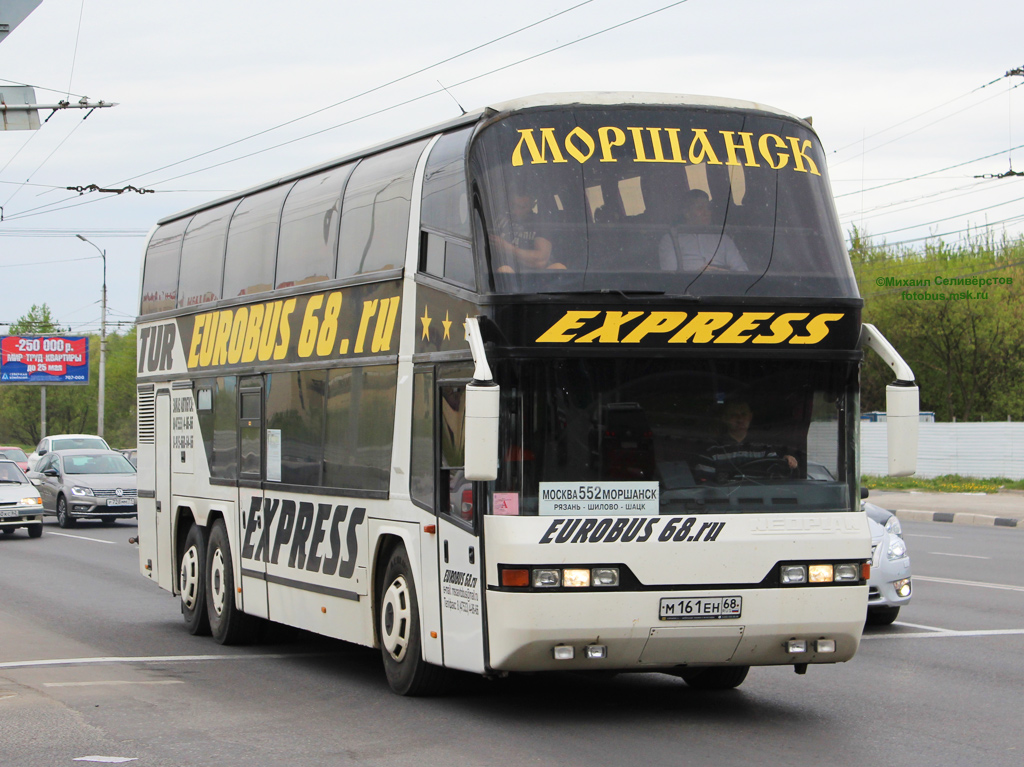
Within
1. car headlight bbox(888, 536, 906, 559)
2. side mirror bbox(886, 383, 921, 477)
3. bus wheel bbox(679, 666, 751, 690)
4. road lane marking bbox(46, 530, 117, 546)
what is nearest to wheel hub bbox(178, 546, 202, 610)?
bus wheel bbox(679, 666, 751, 690)

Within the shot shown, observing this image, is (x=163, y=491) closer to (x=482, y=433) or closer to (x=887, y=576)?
(x=887, y=576)

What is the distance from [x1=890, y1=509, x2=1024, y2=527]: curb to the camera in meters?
28.8

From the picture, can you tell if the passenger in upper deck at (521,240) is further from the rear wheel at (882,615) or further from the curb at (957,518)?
the curb at (957,518)

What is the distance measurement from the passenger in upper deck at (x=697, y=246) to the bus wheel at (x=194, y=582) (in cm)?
662

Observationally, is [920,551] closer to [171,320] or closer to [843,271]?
[171,320]

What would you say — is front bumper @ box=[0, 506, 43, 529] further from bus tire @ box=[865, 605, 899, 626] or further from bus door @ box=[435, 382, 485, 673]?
bus door @ box=[435, 382, 485, 673]

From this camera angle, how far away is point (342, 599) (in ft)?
33.6

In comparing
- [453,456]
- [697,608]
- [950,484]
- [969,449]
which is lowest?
[950,484]

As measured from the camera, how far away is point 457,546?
8.45 meters

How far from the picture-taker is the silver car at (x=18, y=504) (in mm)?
27047

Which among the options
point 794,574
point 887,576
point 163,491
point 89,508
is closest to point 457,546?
point 794,574

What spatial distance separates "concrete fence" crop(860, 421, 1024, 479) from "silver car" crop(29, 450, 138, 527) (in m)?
23.1

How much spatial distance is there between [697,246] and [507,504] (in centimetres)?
186

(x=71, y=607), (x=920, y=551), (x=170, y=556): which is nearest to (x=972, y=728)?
(x=170, y=556)
